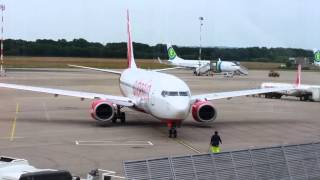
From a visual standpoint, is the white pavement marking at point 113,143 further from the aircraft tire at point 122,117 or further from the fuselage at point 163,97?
the aircraft tire at point 122,117

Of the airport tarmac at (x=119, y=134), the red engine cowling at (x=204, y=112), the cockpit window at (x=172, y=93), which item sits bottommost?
the airport tarmac at (x=119, y=134)

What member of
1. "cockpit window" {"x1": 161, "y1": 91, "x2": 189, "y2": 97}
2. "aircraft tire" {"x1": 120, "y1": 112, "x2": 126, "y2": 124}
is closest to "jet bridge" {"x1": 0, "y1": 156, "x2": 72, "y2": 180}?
"cockpit window" {"x1": 161, "y1": 91, "x2": 189, "y2": 97}

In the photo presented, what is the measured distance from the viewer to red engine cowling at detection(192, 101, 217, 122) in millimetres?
35812

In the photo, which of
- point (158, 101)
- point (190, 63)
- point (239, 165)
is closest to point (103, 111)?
point (158, 101)

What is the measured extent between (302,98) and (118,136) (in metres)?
36.6

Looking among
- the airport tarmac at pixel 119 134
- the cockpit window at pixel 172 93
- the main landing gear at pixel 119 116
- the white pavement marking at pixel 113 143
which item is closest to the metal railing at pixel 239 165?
the airport tarmac at pixel 119 134

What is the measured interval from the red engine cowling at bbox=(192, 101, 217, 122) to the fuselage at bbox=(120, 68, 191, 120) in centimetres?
264

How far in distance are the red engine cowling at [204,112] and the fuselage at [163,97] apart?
2638 mm

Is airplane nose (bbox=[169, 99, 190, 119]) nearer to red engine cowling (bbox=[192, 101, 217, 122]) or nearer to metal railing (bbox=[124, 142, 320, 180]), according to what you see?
red engine cowling (bbox=[192, 101, 217, 122])

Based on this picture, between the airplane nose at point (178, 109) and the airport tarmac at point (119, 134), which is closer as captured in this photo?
the airport tarmac at point (119, 134)

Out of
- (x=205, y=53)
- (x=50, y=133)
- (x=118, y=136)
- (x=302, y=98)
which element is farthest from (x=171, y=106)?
(x=205, y=53)

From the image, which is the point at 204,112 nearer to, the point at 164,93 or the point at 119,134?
the point at 164,93

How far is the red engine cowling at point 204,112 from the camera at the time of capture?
35.8m

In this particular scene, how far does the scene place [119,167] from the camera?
23.5 meters
